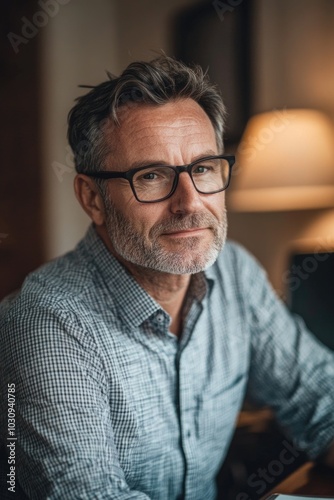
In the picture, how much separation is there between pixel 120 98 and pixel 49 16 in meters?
0.67

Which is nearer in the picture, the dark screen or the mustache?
the mustache

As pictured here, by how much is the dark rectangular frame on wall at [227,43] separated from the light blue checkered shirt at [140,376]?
63cm

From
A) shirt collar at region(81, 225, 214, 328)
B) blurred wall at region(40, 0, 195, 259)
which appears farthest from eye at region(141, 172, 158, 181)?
blurred wall at region(40, 0, 195, 259)

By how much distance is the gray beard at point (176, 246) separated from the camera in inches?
37.3

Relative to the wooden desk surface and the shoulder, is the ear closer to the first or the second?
the shoulder

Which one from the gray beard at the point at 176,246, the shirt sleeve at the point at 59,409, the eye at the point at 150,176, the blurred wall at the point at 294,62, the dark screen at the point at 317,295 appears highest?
the blurred wall at the point at 294,62

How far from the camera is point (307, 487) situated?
961 mm

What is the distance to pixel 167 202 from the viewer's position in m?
0.94

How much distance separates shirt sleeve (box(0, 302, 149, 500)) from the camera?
0.79 metres

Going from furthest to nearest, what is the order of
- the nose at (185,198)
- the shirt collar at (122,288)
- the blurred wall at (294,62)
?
the blurred wall at (294,62) < the shirt collar at (122,288) < the nose at (185,198)

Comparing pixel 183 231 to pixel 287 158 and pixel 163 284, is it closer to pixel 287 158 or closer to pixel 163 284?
pixel 163 284

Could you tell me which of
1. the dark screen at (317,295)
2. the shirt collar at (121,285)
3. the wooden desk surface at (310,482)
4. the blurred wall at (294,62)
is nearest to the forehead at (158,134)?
the shirt collar at (121,285)

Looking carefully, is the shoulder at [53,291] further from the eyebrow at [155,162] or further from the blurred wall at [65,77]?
the blurred wall at [65,77]

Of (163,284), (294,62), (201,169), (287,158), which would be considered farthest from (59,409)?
(294,62)
